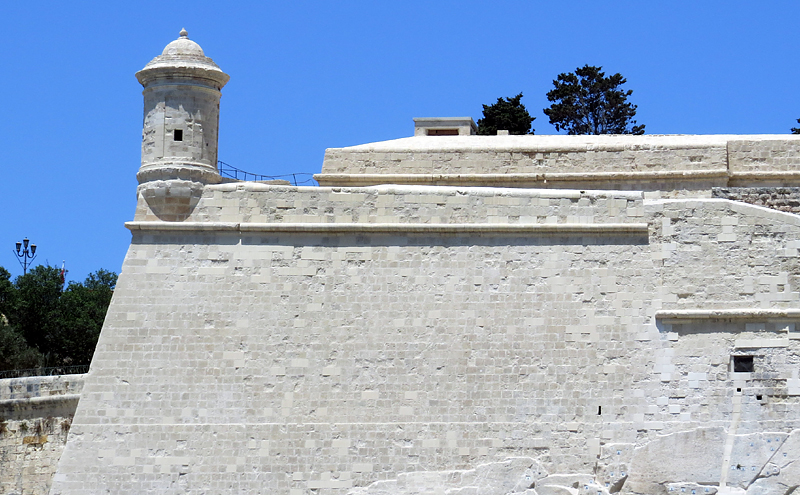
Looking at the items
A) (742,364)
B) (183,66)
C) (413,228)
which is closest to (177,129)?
(183,66)

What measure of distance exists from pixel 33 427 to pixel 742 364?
11.6 m

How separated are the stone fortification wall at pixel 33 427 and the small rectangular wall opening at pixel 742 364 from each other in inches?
423

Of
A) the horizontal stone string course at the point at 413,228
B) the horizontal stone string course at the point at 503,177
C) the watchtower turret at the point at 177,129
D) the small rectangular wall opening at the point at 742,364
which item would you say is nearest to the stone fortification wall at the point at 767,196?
the horizontal stone string course at the point at 503,177

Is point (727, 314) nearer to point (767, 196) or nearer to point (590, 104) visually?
point (767, 196)

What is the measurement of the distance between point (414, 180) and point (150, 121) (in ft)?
15.0

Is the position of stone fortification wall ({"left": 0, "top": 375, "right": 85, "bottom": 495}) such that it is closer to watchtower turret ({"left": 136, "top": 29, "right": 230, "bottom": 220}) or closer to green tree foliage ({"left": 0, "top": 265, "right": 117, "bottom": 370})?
watchtower turret ({"left": 136, "top": 29, "right": 230, "bottom": 220})

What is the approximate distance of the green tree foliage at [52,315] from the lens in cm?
3123

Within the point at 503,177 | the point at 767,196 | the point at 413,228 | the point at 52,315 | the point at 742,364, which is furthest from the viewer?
the point at 52,315

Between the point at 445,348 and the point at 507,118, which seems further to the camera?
the point at 507,118

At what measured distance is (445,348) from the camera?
673 inches

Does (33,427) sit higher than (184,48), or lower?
lower

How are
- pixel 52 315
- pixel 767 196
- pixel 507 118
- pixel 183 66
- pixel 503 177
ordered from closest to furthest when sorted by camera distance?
1. pixel 183 66
2. pixel 767 196
3. pixel 503 177
4. pixel 52 315
5. pixel 507 118

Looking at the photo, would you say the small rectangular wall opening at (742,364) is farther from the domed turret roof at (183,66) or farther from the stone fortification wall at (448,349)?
the domed turret roof at (183,66)

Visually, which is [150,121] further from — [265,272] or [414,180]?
[414,180]
